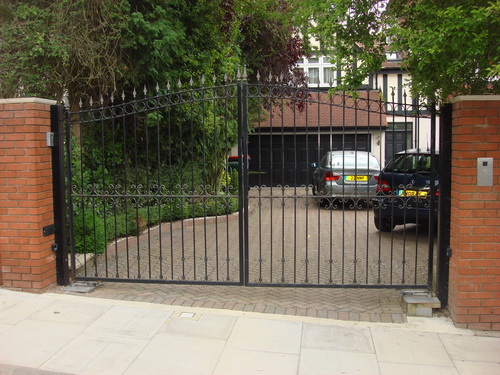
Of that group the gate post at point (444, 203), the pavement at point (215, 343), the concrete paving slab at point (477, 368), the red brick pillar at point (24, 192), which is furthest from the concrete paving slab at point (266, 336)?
the red brick pillar at point (24, 192)

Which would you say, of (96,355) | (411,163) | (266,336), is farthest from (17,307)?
(411,163)

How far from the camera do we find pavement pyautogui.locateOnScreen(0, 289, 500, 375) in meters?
3.73

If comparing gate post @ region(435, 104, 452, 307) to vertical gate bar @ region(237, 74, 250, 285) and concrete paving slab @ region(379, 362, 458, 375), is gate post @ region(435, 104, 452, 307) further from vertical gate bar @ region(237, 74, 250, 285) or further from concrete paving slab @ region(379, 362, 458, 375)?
vertical gate bar @ region(237, 74, 250, 285)

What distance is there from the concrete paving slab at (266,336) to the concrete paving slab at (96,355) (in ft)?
2.83

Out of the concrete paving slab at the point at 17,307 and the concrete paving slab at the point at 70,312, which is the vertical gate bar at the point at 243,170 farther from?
the concrete paving slab at the point at 17,307

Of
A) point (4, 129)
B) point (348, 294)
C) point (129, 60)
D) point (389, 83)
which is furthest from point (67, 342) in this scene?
point (389, 83)

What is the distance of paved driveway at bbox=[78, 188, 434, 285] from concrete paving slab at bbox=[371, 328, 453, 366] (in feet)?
2.81

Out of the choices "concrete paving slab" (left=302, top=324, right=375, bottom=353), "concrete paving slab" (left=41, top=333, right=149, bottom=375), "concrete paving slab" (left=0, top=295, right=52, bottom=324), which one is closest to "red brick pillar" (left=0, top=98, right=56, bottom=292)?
"concrete paving slab" (left=0, top=295, right=52, bottom=324)

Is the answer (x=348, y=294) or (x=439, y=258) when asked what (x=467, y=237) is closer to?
(x=439, y=258)

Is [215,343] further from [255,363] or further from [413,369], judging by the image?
[413,369]

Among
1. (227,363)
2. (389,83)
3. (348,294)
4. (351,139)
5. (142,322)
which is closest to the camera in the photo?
(227,363)

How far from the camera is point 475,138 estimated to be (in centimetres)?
434

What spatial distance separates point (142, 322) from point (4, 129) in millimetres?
2662

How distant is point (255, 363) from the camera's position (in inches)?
150
